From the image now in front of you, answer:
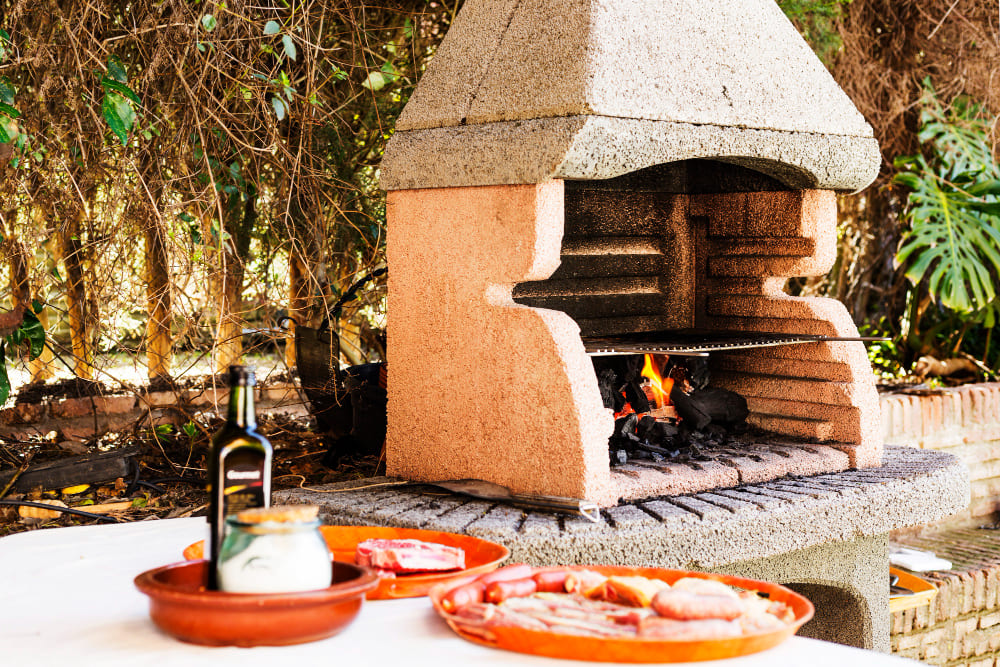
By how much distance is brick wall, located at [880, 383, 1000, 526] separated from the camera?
5363 mm

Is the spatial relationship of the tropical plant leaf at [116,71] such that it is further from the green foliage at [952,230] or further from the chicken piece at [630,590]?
the green foliage at [952,230]

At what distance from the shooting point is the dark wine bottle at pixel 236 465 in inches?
57.6

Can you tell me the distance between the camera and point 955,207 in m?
6.00

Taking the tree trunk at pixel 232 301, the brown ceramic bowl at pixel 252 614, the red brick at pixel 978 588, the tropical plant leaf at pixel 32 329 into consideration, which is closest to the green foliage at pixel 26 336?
the tropical plant leaf at pixel 32 329

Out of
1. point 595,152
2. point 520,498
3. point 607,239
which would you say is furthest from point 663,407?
point 595,152

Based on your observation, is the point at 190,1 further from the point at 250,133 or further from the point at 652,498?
the point at 652,498

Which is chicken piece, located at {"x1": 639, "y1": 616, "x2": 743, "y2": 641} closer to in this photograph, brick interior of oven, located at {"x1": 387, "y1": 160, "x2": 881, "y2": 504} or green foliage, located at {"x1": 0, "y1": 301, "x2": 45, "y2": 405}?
brick interior of oven, located at {"x1": 387, "y1": 160, "x2": 881, "y2": 504}

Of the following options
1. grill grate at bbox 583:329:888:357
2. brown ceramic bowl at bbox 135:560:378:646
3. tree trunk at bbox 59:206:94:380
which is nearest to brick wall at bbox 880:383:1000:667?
grill grate at bbox 583:329:888:357

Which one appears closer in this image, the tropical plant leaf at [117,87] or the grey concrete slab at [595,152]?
the grey concrete slab at [595,152]

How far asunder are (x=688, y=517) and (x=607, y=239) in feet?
4.57

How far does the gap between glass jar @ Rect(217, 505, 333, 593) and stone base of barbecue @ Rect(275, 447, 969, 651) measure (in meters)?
1.20

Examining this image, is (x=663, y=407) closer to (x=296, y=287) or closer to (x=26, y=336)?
(x=296, y=287)

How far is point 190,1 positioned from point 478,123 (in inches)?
60.6

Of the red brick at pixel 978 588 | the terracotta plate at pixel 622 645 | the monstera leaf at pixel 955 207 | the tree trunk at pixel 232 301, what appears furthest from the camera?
the monstera leaf at pixel 955 207
